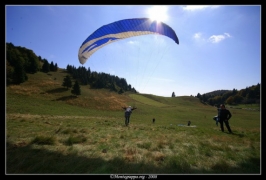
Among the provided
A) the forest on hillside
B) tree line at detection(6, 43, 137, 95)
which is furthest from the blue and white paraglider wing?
the forest on hillside

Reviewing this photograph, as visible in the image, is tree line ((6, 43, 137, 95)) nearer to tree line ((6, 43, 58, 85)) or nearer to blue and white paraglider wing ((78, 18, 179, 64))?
tree line ((6, 43, 58, 85))

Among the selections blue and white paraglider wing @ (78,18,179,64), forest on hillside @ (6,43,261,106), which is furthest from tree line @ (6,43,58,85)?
blue and white paraglider wing @ (78,18,179,64)

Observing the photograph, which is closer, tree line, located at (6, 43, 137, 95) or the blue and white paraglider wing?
the blue and white paraglider wing

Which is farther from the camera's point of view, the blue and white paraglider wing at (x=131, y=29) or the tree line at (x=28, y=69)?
the tree line at (x=28, y=69)

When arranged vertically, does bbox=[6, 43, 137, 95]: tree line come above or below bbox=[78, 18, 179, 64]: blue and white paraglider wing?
above

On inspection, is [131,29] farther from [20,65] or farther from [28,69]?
[28,69]

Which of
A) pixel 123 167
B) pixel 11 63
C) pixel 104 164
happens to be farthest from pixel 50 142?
pixel 11 63

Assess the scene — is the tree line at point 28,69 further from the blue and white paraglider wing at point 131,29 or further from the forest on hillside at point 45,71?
the blue and white paraglider wing at point 131,29

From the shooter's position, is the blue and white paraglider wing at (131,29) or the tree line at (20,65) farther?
the tree line at (20,65)

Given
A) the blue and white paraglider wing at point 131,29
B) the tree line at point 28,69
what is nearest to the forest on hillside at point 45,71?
the tree line at point 28,69

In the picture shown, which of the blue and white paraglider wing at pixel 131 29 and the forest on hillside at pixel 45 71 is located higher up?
the forest on hillside at pixel 45 71
